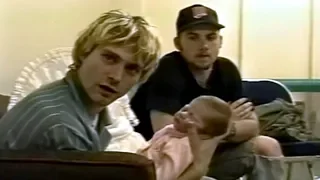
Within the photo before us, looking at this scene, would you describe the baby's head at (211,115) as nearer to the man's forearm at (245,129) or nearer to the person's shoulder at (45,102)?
the man's forearm at (245,129)

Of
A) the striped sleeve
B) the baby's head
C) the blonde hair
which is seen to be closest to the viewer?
the striped sleeve

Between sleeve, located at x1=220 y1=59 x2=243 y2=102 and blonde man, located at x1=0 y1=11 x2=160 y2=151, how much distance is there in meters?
0.94

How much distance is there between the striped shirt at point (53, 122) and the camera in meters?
1.33

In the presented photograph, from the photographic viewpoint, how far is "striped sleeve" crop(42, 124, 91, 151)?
1323 mm

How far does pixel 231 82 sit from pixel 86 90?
1139 mm

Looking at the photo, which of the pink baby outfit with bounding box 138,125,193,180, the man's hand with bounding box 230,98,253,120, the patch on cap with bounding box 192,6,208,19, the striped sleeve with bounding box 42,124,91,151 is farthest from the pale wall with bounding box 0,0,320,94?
the striped sleeve with bounding box 42,124,91,151

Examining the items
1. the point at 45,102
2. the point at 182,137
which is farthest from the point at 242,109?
the point at 45,102

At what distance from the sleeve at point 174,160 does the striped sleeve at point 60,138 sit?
0.37 m

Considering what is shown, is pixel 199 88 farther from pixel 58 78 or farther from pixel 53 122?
pixel 53 122

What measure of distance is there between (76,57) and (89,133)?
0.73 feet

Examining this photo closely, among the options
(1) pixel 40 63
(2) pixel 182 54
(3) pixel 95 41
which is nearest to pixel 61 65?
(1) pixel 40 63

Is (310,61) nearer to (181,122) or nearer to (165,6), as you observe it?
(165,6)

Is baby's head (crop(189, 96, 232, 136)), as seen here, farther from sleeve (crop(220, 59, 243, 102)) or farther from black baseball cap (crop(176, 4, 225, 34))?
black baseball cap (crop(176, 4, 225, 34))

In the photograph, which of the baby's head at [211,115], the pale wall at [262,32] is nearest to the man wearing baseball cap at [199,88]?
the baby's head at [211,115]
